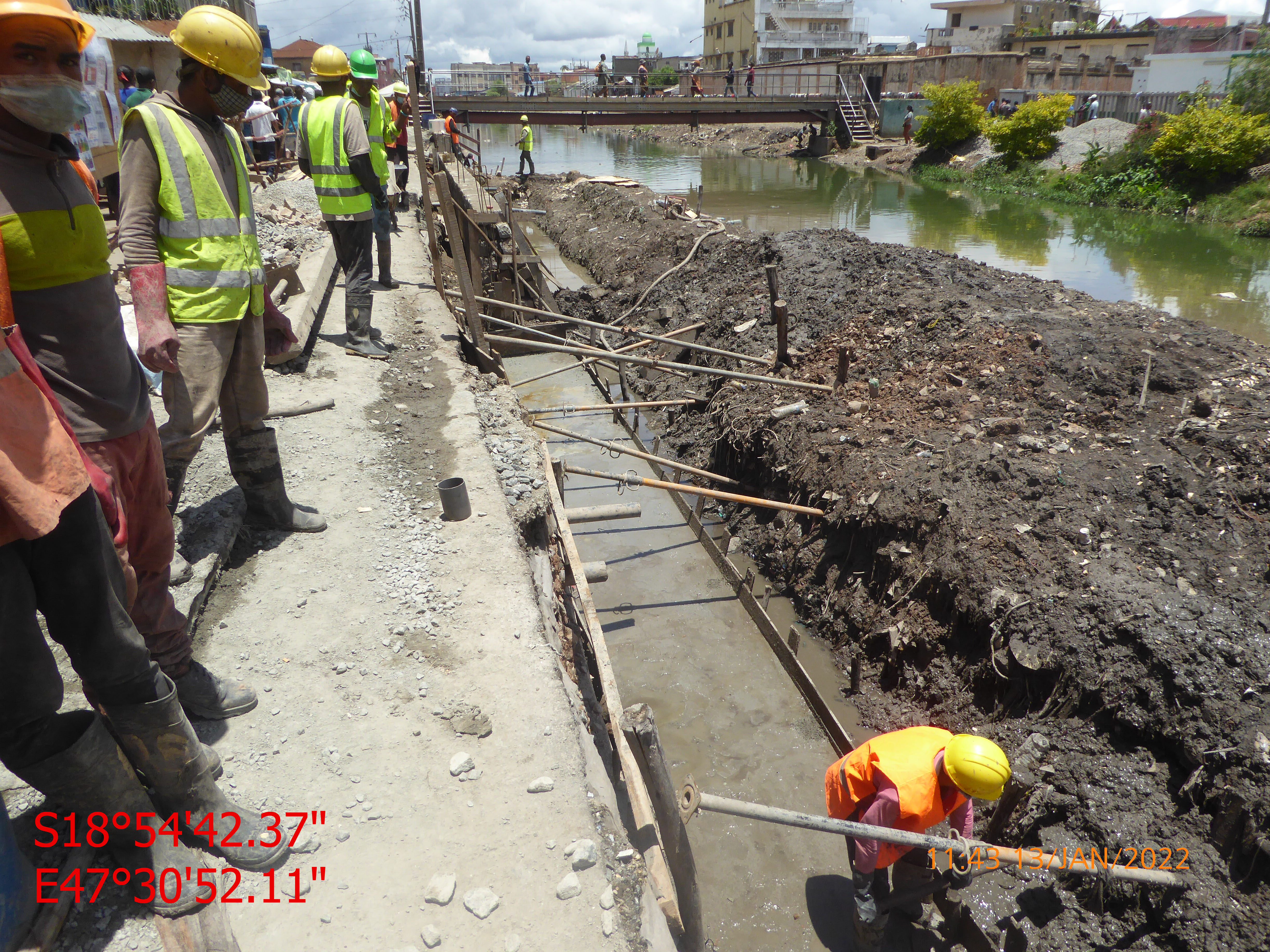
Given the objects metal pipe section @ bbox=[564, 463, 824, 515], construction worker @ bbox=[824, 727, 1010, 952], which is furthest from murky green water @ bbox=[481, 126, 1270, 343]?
construction worker @ bbox=[824, 727, 1010, 952]

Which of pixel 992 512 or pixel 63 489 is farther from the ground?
pixel 63 489

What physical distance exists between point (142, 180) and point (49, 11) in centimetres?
127

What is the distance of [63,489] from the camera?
1.64m

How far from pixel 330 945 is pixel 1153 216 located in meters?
24.3

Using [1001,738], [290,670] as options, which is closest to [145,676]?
[290,670]

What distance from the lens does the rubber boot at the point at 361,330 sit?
624 centimetres

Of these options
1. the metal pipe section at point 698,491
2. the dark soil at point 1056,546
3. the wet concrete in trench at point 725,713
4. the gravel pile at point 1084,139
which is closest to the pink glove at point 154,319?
the metal pipe section at point 698,491

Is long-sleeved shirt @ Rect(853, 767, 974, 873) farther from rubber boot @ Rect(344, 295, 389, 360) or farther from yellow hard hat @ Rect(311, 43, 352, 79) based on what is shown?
yellow hard hat @ Rect(311, 43, 352, 79)

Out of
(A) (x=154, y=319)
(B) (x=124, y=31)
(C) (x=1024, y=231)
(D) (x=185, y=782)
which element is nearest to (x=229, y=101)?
(A) (x=154, y=319)

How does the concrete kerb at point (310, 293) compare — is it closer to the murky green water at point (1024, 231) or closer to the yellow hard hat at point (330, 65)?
the yellow hard hat at point (330, 65)

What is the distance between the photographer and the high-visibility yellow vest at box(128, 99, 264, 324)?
278 centimetres

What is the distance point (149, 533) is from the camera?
7.57ft

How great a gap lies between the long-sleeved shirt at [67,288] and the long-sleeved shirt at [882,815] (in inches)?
117

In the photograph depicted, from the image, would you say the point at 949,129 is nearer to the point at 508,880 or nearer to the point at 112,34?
the point at 112,34
